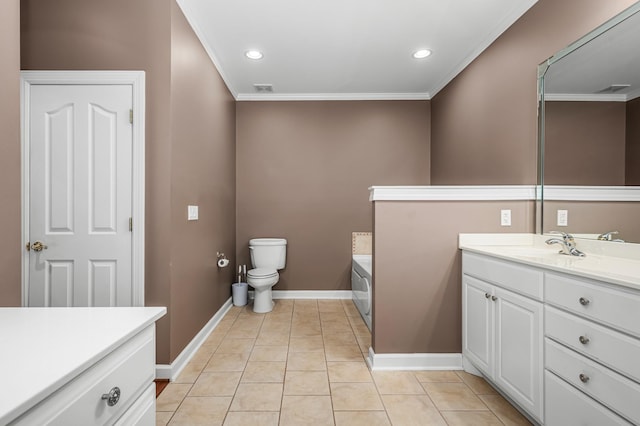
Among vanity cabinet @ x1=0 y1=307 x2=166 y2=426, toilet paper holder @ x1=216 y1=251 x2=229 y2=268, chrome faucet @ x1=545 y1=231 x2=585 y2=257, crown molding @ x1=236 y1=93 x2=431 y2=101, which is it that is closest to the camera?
vanity cabinet @ x1=0 y1=307 x2=166 y2=426

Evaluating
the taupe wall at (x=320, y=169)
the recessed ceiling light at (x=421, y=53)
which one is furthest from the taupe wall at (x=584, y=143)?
the taupe wall at (x=320, y=169)

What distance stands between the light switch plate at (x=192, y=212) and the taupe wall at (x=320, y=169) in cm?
142

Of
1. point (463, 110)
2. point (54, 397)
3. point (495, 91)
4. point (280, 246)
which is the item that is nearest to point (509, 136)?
point (495, 91)

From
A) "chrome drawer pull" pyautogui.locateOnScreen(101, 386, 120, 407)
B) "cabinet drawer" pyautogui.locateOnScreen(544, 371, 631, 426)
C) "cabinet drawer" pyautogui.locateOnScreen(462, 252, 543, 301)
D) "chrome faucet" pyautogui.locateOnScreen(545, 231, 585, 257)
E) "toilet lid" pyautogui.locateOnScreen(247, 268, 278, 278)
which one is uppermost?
"chrome faucet" pyautogui.locateOnScreen(545, 231, 585, 257)

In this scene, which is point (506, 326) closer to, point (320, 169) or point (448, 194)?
point (448, 194)

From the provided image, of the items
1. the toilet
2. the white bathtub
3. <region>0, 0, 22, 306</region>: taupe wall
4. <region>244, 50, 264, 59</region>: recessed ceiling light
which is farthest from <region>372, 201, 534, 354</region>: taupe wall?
<region>244, 50, 264, 59</region>: recessed ceiling light

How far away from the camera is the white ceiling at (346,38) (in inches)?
87.8

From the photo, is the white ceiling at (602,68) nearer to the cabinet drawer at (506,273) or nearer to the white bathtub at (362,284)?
the cabinet drawer at (506,273)

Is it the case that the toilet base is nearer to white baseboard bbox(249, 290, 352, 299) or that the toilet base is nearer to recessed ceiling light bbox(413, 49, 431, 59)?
white baseboard bbox(249, 290, 352, 299)

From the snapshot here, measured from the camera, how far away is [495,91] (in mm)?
2480

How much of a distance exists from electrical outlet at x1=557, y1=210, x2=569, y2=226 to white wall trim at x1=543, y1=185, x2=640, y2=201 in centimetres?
8

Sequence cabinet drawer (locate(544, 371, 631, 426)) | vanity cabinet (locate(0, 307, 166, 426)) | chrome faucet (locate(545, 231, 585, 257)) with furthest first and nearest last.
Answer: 1. chrome faucet (locate(545, 231, 585, 257))
2. cabinet drawer (locate(544, 371, 631, 426))
3. vanity cabinet (locate(0, 307, 166, 426))

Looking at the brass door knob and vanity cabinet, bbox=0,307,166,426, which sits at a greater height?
the brass door knob

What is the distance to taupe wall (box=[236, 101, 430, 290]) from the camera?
387 centimetres
